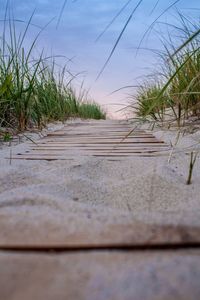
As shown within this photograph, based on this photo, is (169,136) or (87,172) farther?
(169,136)

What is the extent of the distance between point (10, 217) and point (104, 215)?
0.20 metres

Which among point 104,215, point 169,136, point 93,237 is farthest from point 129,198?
point 169,136

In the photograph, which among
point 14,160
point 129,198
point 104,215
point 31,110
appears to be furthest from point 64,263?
point 31,110

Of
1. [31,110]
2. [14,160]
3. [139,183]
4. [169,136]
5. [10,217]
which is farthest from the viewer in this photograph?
[31,110]

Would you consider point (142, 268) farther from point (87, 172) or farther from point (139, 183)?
point (87, 172)

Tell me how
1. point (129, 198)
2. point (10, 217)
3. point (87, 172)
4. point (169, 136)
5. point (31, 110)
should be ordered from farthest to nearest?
point (31, 110) < point (169, 136) < point (87, 172) < point (129, 198) < point (10, 217)

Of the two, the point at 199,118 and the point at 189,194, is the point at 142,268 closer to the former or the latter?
the point at 189,194

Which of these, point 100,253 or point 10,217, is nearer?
point 100,253

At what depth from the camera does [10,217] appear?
75 cm

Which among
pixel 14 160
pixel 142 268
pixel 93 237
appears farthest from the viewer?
pixel 14 160

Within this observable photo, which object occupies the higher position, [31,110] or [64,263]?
[31,110]

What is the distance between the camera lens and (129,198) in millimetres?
1111

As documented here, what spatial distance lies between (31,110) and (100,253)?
108 inches

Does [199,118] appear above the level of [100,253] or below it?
above
